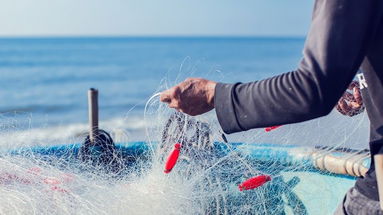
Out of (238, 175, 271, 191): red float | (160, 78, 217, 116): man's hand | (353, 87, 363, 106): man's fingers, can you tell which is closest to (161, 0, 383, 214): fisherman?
(160, 78, 217, 116): man's hand

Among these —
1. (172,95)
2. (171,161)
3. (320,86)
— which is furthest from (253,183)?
(320,86)

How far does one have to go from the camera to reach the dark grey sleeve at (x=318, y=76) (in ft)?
5.19

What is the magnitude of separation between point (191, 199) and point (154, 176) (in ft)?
0.76

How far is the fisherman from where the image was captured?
5.21ft

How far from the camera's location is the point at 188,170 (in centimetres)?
296

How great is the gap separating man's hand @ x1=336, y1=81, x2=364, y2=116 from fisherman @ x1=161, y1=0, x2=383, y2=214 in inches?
33.4

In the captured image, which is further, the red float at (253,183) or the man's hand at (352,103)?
the red float at (253,183)

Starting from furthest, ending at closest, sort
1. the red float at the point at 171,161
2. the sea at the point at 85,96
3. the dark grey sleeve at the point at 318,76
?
the sea at the point at 85,96 → the red float at the point at 171,161 → the dark grey sleeve at the point at 318,76

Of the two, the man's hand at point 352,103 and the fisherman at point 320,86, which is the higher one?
the fisherman at point 320,86

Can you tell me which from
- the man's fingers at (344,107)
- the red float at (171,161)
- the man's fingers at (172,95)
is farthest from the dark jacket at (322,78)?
the man's fingers at (344,107)

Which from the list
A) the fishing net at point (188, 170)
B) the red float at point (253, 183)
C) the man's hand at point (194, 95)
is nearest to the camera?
the man's hand at point (194, 95)

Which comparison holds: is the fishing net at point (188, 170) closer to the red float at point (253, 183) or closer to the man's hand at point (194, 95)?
the red float at point (253, 183)

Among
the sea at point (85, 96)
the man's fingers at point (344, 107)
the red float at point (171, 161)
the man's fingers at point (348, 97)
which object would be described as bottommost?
the sea at point (85, 96)

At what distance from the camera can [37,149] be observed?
3584 millimetres
